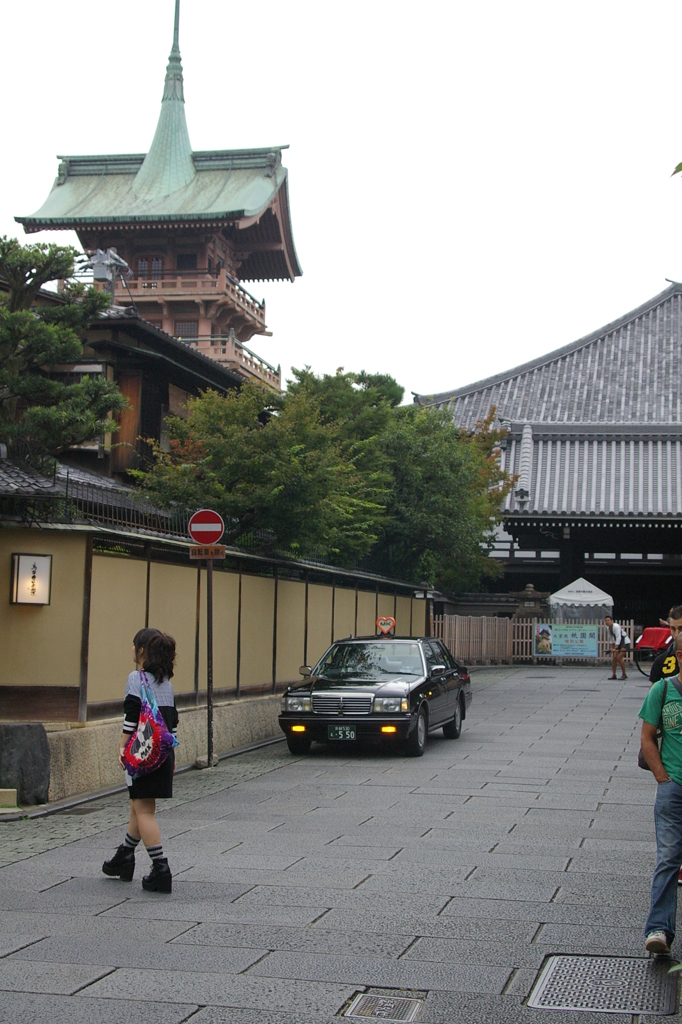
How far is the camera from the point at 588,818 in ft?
34.1

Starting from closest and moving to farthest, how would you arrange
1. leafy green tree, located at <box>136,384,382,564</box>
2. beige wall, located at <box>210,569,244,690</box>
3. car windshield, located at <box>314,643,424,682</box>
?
car windshield, located at <box>314,643,424,682</box>, beige wall, located at <box>210,569,244,690</box>, leafy green tree, located at <box>136,384,382,564</box>

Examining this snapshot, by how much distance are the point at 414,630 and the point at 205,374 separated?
28.9 ft

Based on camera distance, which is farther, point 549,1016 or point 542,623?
point 542,623

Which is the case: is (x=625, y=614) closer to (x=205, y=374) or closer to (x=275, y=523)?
(x=205, y=374)

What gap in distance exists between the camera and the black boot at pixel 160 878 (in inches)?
293

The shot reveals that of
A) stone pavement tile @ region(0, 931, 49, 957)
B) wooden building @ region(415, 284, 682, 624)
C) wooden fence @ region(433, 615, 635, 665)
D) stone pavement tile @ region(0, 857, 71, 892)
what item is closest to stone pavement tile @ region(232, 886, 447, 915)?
stone pavement tile @ region(0, 931, 49, 957)

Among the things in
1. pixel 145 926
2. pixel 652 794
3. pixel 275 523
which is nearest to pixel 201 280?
pixel 275 523

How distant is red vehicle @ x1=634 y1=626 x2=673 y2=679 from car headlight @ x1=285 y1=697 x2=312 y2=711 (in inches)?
179

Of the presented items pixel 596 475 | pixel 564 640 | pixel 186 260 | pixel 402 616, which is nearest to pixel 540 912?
pixel 402 616

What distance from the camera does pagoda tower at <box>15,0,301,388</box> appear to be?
41.7 metres

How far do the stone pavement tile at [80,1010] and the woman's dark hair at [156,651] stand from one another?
2698 millimetres

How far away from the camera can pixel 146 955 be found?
6.03 meters

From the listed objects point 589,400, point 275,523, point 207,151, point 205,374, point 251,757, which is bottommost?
point 251,757

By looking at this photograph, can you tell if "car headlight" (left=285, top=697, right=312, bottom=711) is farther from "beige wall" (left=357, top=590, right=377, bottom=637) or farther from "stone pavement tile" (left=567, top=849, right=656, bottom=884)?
"beige wall" (left=357, top=590, right=377, bottom=637)
